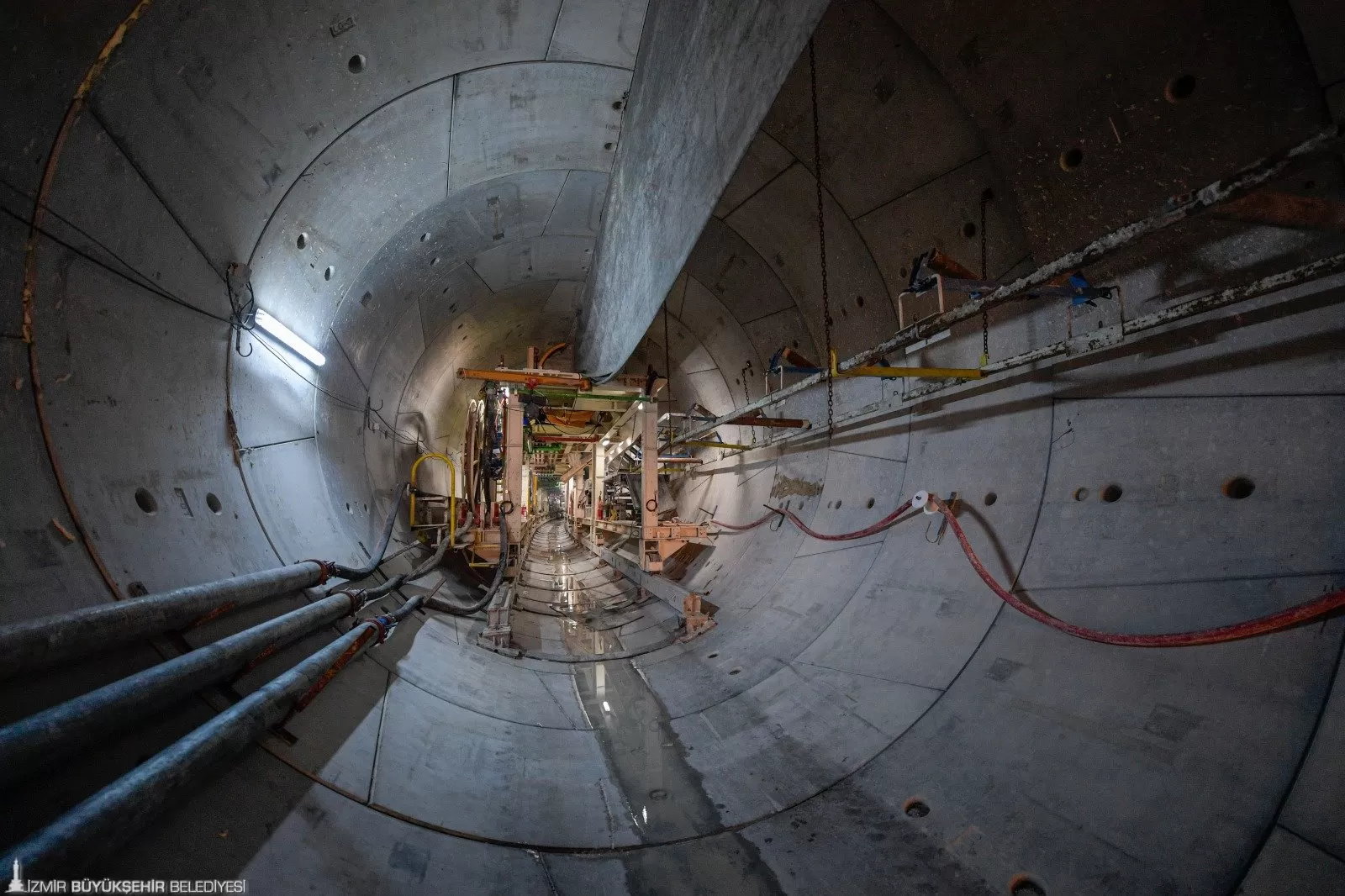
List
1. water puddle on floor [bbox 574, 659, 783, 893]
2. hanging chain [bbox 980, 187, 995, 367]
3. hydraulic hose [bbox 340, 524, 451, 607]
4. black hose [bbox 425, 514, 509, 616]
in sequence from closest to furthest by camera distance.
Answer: water puddle on floor [bbox 574, 659, 783, 893]
hanging chain [bbox 980, 187, 995, 367]
hydraulic hose [bbox 340, 524, 451, 607]
black hose [bbox 425, 514, 509, 616]

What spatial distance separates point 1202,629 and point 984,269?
2.69 m

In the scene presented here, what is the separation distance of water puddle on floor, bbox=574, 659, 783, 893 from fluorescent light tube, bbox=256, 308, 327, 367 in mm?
3833

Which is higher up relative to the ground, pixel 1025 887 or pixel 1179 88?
pixel 1179 88

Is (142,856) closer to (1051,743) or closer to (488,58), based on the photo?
(1051,743)

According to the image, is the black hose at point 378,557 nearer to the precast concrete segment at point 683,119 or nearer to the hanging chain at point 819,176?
the precast concrete segment at point 683,119

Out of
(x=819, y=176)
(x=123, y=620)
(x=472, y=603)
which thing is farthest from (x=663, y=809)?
(x=472, y=603)

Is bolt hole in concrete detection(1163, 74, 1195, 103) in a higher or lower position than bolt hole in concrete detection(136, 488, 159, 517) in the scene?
higher

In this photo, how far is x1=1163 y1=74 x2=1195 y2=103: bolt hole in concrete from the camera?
8.32 ft

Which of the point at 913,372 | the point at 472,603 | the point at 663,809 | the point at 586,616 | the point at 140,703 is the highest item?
the point at 913,372

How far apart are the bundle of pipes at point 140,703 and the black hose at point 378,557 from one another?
1060 mm

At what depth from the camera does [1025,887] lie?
2.17m

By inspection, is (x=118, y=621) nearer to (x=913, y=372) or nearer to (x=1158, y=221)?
(x=1158, y=221)

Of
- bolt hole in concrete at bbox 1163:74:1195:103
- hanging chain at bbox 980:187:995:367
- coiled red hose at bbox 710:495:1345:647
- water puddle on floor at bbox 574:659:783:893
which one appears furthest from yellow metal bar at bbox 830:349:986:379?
water puddle on floor at bbox 574:659:783:893

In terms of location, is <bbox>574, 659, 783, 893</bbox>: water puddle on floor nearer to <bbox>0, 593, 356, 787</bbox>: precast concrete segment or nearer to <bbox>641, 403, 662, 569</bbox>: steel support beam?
<bbox>641, 403, 662, 569</bbox>: steel support beam
